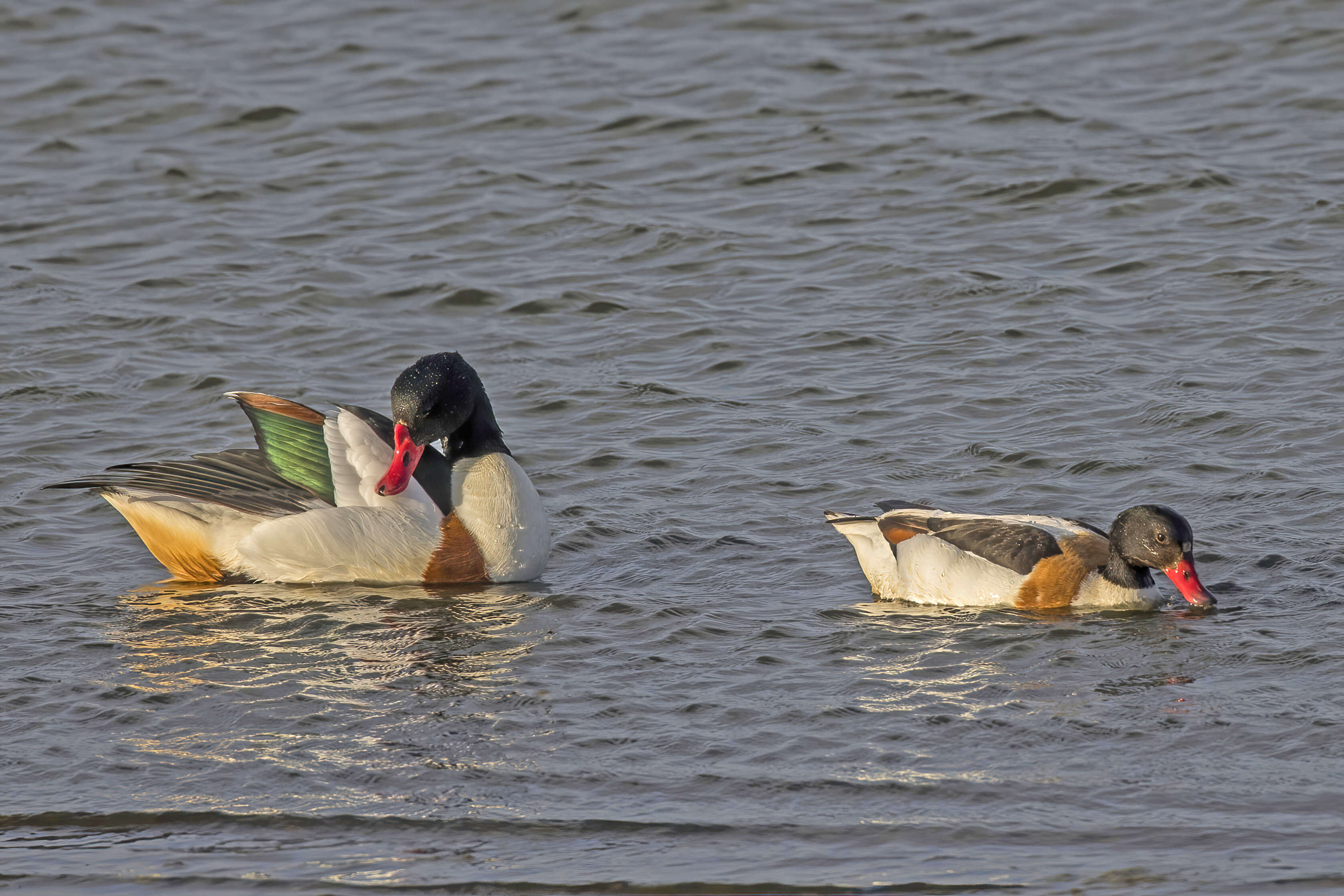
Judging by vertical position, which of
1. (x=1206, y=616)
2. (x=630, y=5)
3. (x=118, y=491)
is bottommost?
(x=1206, y=616)

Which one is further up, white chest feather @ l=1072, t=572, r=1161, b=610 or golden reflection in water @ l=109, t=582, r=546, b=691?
golden reflection in water @ l=109, t=582, r=546, b=691

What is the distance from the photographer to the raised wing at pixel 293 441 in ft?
32.3

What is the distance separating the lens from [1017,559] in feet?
29.8

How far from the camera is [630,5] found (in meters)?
21.0

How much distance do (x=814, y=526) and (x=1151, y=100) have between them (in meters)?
9.17

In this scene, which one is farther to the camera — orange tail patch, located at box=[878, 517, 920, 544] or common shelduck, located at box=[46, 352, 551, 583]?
common shelduck, located at box=[46, 352, 551, 583]

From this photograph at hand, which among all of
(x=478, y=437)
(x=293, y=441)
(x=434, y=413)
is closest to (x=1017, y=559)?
(x=478, y=437)

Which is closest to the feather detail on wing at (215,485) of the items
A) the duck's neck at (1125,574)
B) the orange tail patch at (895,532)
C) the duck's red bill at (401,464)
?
the duck's red bill at (401,464)

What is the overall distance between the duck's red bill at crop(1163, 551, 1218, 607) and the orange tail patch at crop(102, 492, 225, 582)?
5304 millimetres

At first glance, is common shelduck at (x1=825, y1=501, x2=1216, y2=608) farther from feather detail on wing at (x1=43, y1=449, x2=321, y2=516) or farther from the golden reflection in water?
feather detail on wing at (x1=43, y1=449, x2=321, y2=516)

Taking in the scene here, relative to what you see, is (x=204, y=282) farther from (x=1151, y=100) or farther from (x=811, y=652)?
(x=1151, y=100)

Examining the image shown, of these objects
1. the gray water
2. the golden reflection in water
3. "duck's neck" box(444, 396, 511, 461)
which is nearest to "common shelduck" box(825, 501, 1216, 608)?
the gray water

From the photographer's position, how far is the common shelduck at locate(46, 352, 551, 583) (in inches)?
382


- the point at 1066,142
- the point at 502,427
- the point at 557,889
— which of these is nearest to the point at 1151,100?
the point at 1066,142
